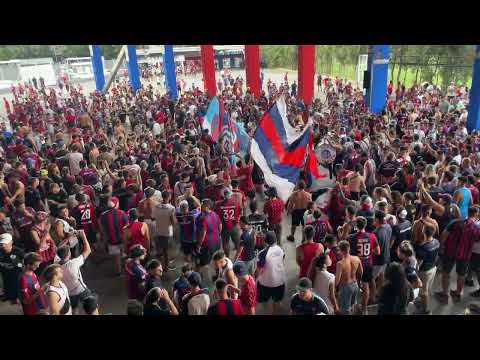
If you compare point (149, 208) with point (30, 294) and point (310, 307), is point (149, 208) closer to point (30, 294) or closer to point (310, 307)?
point (30, 294)

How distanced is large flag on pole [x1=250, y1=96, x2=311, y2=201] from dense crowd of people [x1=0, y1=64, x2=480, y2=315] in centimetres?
30

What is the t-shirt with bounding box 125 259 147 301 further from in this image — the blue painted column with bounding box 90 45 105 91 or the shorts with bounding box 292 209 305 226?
the blue painted column with bounding box 90 45 105 91

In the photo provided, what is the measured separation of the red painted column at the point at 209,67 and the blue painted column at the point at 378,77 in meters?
9.25

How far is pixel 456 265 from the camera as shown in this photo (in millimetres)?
5480

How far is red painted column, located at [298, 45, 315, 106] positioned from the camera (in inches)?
802

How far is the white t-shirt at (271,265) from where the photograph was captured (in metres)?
4.88

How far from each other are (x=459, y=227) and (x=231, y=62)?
47410 mm

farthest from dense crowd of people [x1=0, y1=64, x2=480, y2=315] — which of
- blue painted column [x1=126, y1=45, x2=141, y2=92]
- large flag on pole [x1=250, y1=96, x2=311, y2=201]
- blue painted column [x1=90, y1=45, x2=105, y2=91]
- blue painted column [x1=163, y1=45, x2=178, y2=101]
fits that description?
blue painted column [x1=90, y1=45, x2=105, y2=91]

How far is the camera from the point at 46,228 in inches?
228

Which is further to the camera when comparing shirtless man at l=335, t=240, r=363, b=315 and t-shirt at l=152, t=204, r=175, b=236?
t-shirt at l=152, t=204, r=175, b=236

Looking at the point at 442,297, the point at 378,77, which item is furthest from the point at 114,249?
the point at 378,77

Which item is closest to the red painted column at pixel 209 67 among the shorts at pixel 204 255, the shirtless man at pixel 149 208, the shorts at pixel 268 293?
the shirtless man at pixel 149 208

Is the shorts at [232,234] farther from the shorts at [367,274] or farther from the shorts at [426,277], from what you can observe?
the shorts at [426,277]

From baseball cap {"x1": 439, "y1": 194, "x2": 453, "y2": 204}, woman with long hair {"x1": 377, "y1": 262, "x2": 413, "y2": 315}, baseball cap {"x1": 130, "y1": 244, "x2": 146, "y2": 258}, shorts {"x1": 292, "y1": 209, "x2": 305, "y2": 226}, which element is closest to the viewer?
woman with long hair {"x1": 377, "y1": 262, "x2": 413, "y2": 315}
